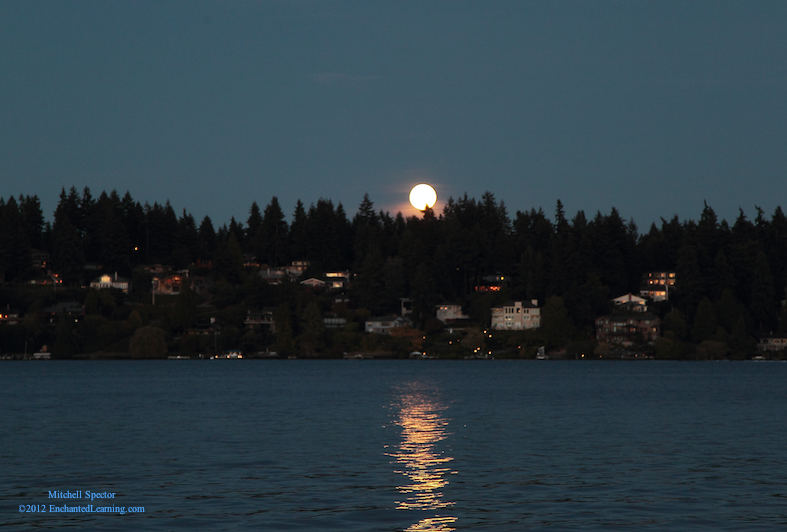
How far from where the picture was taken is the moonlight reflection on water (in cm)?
2272

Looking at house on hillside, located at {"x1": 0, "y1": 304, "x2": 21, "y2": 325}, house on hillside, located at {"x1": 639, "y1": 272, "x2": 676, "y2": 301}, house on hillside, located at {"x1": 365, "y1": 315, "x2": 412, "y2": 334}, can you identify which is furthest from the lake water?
house on hillside, located at {"x1": 0, "y1": 304, "x2": 21, "y2": 325}

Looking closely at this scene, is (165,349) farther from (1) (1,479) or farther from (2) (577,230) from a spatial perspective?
(1) (1,479)

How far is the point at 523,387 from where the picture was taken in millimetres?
84062

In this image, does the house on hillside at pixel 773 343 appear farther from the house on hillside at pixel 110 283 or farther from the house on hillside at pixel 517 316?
the house on hillside at pixel 110 283

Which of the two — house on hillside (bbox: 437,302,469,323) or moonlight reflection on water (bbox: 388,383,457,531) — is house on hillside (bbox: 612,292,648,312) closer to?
house on hillside (bbox: 437,302,469,323)

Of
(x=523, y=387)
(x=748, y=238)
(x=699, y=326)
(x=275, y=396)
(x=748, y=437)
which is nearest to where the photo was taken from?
(x=748, y=437)

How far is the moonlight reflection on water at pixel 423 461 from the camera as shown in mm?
22719

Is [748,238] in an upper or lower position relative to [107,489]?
upper

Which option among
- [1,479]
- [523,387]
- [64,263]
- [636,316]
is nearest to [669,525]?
[1,479]

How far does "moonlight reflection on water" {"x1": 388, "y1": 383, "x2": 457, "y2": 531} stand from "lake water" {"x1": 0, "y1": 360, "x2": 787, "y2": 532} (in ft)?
0.32

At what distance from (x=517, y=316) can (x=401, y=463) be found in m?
146

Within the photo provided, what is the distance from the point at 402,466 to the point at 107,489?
10.1m

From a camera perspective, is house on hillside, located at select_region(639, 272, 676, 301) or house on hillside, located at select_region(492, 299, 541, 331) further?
house on hillside, located at select_region(639, 272, 676, 301)

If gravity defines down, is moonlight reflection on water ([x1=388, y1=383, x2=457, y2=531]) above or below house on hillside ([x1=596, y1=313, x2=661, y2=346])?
below
